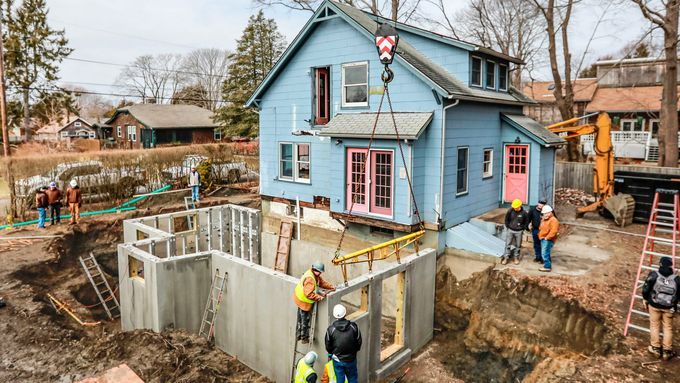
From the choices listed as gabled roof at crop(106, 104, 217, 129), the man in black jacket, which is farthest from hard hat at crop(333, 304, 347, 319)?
gabled roof at crop(106, 104, 217, 129)

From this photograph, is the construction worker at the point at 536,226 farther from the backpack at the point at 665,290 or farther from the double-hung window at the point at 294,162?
the double-hung window at the point at 294,162

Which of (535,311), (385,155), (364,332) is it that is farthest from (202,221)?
(535,311)

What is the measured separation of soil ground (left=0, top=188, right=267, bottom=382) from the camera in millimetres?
10047

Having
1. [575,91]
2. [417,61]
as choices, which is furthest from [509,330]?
[575,91]

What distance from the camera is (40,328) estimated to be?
12.6 meters

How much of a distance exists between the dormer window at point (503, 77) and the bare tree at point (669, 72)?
8.63 meters

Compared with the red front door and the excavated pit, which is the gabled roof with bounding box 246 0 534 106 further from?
the excavated pit

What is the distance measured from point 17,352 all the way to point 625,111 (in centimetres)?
3781

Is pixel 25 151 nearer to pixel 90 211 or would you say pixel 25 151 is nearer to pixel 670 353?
pixel 90 211

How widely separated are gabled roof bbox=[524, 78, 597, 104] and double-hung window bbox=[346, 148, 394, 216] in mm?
24158

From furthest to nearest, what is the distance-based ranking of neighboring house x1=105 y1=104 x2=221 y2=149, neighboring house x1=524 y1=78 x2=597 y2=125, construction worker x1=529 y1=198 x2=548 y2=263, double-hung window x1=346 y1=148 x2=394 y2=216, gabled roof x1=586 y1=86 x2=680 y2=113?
1. neighboring house x1=105 y1=104 x2=221 y2=149
2. neighboring house x1=524 y1=78 x2=597 y2=125
3. gabled roof x1=586 y1=86 x2=680 y2=113
4. double-hung window x1=346 y1=148 x2=394 y2=216
5. construction worker x1=529 y1=198 x2=548 y2=263

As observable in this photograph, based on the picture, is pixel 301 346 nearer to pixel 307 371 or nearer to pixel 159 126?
pixel 307 371

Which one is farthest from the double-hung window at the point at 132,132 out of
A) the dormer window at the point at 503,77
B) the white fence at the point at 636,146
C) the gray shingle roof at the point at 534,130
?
the white fence at the point at 636,146

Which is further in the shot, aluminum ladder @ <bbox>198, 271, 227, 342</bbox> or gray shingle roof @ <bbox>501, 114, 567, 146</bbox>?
gray shingle roof @ <bbox>501, 114, 567, 146</bbox>
